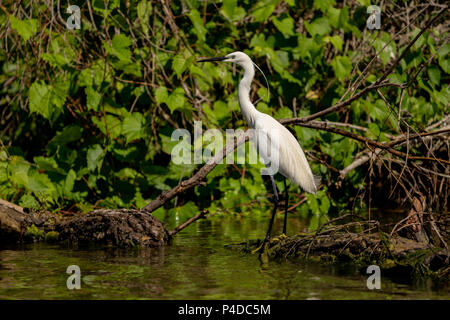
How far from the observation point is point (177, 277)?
13.3ft

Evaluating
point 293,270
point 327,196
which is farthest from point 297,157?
point 327,196

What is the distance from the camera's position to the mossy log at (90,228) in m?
5.21

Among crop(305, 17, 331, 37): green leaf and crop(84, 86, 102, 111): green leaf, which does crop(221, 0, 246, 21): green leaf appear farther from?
crop(84, 86, 102, 111): green leaf

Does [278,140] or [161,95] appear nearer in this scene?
[278,140]

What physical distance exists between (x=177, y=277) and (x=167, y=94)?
110 inches

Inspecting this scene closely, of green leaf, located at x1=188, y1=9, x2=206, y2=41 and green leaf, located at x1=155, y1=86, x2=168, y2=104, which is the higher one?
green leaf, located at x1=188, y1=9, x2=206, y2=41

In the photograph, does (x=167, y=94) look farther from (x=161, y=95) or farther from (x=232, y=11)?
(x=232, y=11)

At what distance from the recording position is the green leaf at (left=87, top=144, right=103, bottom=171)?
7.07 meters

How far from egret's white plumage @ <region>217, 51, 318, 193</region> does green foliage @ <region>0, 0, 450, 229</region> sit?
0.98 metres

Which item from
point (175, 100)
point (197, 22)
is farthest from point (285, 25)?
point (175, 100)

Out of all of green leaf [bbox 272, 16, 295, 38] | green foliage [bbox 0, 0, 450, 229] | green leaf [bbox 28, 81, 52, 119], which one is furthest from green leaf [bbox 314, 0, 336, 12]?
green leaf [bbox 28, 81, 52, 119]

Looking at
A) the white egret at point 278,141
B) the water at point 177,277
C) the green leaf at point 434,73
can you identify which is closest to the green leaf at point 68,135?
the water at point 177,277
